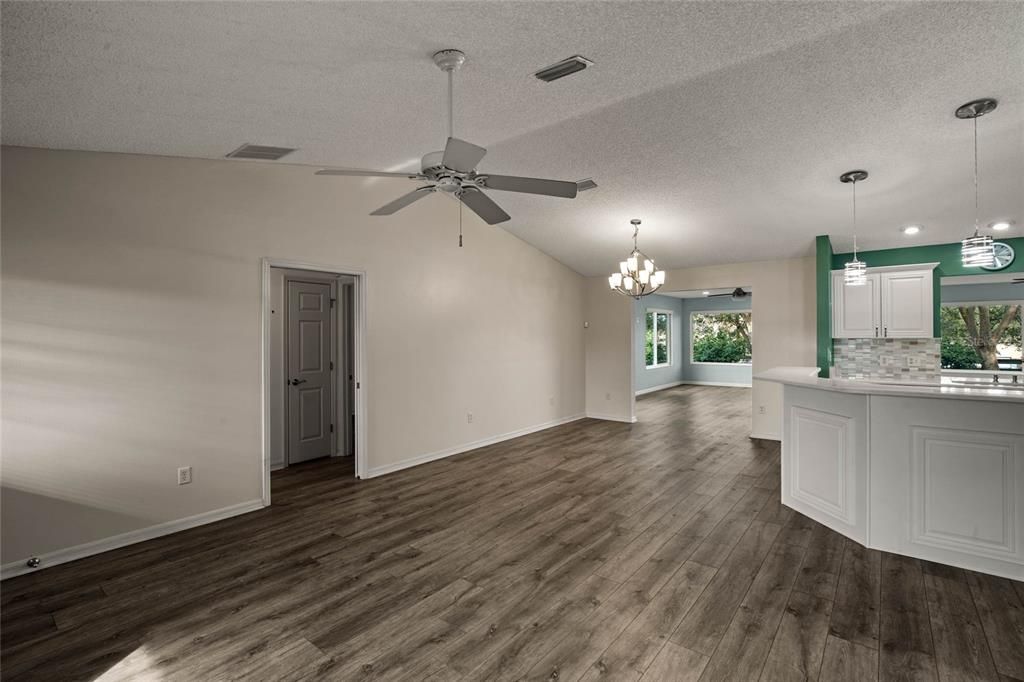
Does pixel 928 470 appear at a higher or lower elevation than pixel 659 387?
higher

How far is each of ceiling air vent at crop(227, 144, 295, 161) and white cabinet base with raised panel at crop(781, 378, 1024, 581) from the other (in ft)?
14.3

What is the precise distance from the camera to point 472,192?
9.11 ft

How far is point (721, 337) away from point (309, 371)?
36.1 ft

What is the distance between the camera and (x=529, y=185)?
8.78ft

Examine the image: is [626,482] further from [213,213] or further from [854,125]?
[213,213]

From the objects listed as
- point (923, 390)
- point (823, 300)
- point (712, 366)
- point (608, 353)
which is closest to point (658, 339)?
point (712, 366)

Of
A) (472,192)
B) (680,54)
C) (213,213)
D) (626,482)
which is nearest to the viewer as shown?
(680,54)

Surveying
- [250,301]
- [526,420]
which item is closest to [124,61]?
[250,301]

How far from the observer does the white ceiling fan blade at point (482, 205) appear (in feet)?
9.17

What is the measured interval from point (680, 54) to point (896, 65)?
4.02 ft

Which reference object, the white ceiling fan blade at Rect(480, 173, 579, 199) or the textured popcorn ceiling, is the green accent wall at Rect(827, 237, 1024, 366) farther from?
the white ceiling fan blade at Rect(480, 173, 579, 199)

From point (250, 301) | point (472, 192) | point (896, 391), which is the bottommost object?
point (896, 391)

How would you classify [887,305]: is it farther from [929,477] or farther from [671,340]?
[671,340]

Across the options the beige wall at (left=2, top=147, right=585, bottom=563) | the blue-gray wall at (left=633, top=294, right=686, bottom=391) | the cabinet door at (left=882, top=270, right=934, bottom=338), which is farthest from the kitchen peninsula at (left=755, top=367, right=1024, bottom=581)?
the blue-gray wall at (left=633, top=294, right=686, bottom=391)
